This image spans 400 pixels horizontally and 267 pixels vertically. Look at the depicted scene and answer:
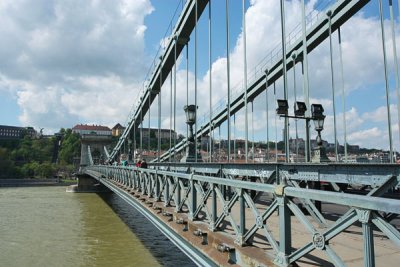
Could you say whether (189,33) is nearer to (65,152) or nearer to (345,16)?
(345,16)

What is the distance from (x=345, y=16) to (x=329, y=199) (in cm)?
1304

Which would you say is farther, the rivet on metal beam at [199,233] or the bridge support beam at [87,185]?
the bridge support beam at [87,185]

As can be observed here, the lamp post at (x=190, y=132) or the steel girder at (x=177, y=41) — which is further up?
the steel girder at (x=177, y=41)

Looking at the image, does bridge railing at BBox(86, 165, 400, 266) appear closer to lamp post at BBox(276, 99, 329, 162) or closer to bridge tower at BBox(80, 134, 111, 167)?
lamp post at BBox(276, 99, 329, 162)

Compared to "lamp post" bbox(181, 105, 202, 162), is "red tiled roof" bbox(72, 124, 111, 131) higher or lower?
higher

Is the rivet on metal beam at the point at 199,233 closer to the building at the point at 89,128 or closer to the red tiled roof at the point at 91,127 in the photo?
the building at the point at 89,128

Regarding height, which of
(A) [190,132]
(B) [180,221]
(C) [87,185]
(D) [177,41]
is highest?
(D) [177,41]

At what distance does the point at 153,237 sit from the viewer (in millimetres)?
16203

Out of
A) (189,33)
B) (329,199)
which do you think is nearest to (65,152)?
(189,33)

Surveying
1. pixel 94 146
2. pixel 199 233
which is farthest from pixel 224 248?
pixel 94 146

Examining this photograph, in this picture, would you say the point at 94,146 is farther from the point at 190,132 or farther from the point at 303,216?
the point at 303,216

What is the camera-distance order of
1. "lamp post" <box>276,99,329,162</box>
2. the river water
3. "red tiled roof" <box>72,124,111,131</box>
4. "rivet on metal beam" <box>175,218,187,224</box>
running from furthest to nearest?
"red tiled roof" <box>72,124,111,131</box>, the river water, "lamp post" <box>276,99,329,162</box>, "rivet on metal beam" <box>175,218,187,224</box>

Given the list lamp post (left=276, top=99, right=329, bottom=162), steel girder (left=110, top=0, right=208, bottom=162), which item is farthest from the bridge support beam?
lamp post (left=276, top=99, right=329, bottom=162)

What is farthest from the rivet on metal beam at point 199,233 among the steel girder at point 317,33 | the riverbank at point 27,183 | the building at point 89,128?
the building at point 89,128
